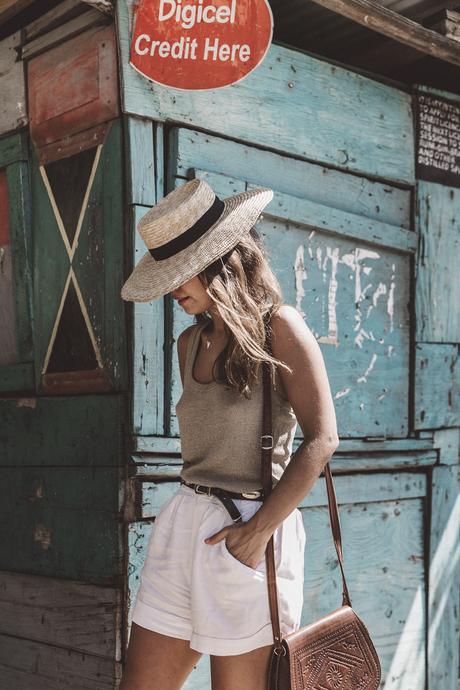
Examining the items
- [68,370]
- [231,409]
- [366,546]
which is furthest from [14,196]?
[366,546]

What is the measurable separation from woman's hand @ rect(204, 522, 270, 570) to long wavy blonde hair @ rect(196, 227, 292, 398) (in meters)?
0.35

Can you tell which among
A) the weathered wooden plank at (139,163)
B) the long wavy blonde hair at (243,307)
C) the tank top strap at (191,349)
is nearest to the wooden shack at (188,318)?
the weathered wooden plank at (139,163)

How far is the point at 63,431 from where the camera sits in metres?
3.69

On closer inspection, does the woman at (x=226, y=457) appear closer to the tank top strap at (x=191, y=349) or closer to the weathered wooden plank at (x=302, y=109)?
the tank top strap at (x=191, y=349)

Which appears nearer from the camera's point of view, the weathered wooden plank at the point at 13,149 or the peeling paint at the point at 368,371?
the weathered wooden plank at the point at 13,149

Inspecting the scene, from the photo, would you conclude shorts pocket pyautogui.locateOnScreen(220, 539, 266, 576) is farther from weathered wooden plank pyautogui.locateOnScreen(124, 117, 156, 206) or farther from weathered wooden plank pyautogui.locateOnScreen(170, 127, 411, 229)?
weathered wooden plank pyautogui.locateOnScreen(170, 127, 411, 229)

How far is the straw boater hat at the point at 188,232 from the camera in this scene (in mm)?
2426

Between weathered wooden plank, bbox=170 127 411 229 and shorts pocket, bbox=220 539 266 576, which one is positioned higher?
weathered wooden plank, bbox=170 127 411 229

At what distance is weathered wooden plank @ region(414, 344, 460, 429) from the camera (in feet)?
14.7

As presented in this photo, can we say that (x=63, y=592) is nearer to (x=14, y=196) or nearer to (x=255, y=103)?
(x=14, y=196)

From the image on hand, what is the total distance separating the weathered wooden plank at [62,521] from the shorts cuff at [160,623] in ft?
3.21

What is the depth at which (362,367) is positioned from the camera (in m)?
4.26

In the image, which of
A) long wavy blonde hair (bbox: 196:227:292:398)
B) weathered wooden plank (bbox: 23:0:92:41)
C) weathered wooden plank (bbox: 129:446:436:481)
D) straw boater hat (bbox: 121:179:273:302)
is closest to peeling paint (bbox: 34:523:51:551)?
weathered wooden plank (bbox: 129:446:436:481)

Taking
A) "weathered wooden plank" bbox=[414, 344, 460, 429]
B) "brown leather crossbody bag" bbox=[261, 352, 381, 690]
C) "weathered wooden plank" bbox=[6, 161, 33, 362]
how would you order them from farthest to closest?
1. "weathered wooden plank" bbox=[414, 344, 460, 429]
2. "weathered wooden plank" bbox=[6, 161, 33, 362]
3. "brown leather crossbody bag" bbox=[261, 352, 381, 690]
